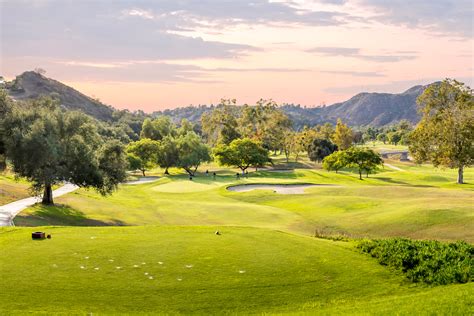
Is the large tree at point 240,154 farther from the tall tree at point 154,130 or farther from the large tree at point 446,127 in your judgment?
the tall tree at point 154,130

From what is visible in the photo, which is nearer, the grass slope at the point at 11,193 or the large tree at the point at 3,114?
the large tree at the point at 3,114

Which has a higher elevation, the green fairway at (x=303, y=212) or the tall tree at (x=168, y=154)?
the tall tree at (x=168, y=154)

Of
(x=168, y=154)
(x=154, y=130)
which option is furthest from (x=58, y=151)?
(x=154, y=130)

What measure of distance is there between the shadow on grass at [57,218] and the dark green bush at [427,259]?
2794 cm

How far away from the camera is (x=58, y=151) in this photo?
47.3 metres

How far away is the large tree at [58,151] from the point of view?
148 feet

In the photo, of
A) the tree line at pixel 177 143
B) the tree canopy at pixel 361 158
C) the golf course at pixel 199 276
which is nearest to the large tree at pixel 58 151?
the tree line at pixel 177 143

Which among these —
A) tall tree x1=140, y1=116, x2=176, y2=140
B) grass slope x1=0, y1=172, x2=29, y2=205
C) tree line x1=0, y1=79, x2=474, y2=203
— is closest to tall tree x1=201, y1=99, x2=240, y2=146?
tree line x1=0, y1=79, x2=474, y2=203

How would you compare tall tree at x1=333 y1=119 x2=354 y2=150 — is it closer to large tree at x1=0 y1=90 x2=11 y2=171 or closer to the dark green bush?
large tree at x1=0 y1=90 x2=11 y2=171

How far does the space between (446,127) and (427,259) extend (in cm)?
6504

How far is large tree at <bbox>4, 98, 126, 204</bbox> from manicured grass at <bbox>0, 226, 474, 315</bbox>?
2380 cm

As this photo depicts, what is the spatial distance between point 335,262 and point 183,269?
675 cm

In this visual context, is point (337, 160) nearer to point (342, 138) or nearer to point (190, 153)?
point (190, 153)

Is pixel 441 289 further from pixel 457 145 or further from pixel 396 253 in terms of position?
pixel 457 145
